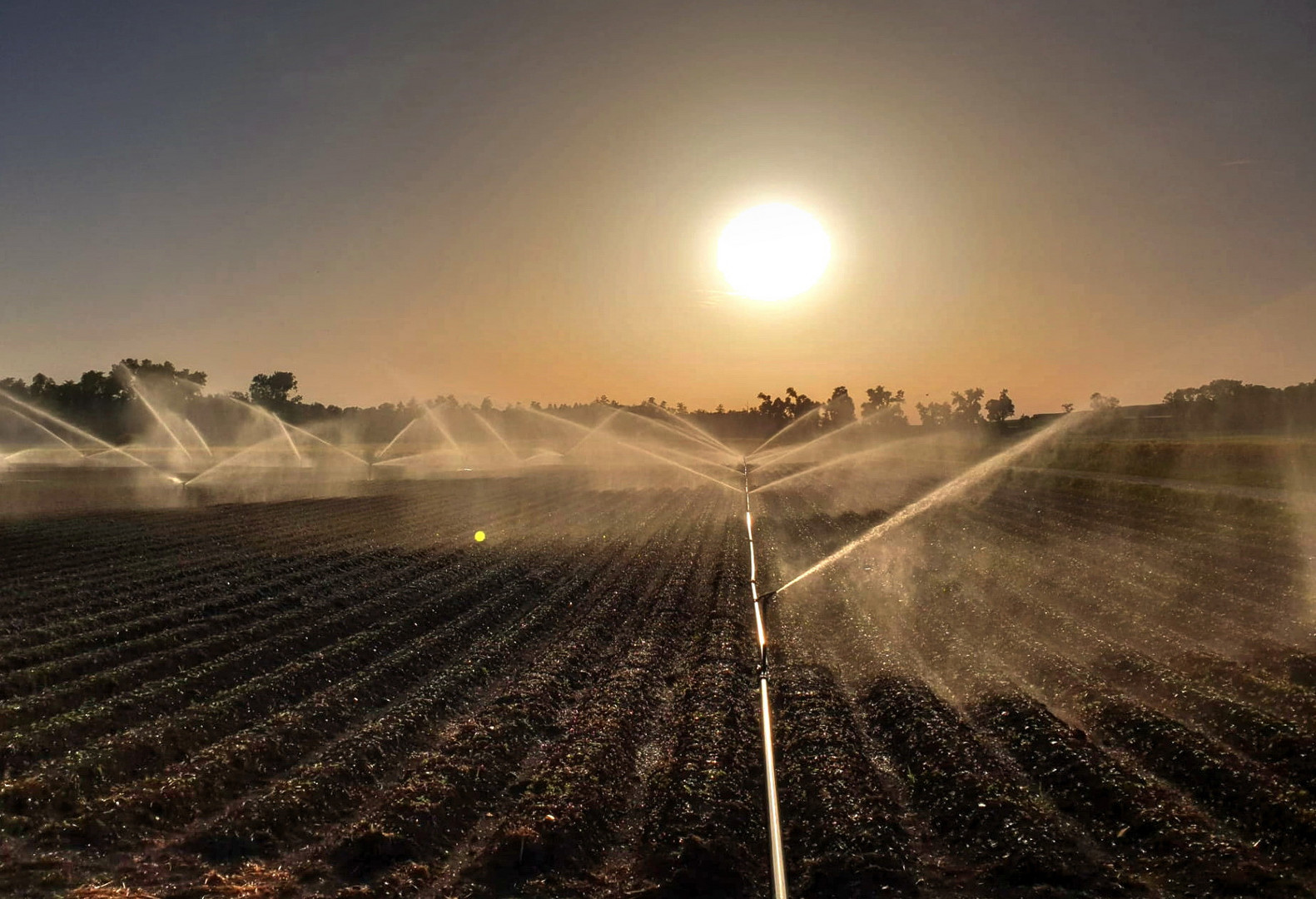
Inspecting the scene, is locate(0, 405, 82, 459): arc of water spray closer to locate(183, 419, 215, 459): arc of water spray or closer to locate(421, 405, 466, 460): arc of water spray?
locate(183, 419, 215, 459): arc of water spray

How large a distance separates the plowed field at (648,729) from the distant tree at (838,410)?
423 feet

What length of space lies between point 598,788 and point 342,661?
5680mm

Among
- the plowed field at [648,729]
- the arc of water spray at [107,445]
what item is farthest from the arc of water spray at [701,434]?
the plowed field at [648,729]

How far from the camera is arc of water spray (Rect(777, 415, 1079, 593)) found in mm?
20900

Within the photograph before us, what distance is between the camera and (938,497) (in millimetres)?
38219

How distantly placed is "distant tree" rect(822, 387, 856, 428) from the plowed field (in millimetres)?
128886

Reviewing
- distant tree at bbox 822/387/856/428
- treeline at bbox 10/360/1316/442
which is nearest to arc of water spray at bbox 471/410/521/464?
treeline at bbox 10/360/1316/442

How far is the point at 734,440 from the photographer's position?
141750 millimetres

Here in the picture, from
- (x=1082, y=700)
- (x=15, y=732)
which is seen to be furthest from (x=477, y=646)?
(x=1082, y=700)

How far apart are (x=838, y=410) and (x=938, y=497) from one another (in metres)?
115

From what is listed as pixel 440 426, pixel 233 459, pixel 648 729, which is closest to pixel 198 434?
pixel 233 459

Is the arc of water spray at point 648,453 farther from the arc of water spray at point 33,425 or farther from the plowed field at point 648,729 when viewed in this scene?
the arc of water spray at point 33,425

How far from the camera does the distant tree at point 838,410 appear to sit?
147 m

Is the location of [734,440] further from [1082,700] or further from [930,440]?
[1082,700]
